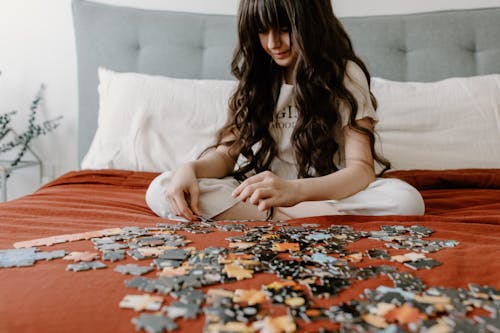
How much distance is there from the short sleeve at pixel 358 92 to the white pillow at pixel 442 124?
13.4 inches

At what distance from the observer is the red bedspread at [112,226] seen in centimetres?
71

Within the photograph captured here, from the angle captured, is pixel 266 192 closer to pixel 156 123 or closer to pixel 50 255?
pixel 50 255

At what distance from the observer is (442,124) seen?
1839 millimetres

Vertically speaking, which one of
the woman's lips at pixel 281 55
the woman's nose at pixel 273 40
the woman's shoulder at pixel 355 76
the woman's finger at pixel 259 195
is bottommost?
the woman's finger at pixel 259 195

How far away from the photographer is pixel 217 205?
1382 mm

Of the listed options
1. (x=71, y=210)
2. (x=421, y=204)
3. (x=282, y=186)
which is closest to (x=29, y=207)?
(x=71, y=210)

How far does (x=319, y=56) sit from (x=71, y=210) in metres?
0.82

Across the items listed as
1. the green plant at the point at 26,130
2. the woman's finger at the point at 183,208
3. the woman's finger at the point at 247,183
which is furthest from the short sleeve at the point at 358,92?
the green plant at the point at 26,130

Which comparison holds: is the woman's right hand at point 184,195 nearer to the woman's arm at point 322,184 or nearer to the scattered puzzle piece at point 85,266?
the woman's arm at point 322,184

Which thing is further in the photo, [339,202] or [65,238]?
[339,202]

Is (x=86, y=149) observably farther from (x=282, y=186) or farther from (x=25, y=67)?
(x=282, y=186)

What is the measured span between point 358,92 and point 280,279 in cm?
84

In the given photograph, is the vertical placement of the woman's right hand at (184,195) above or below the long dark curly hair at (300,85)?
below

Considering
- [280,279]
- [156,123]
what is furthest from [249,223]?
[156,123]
